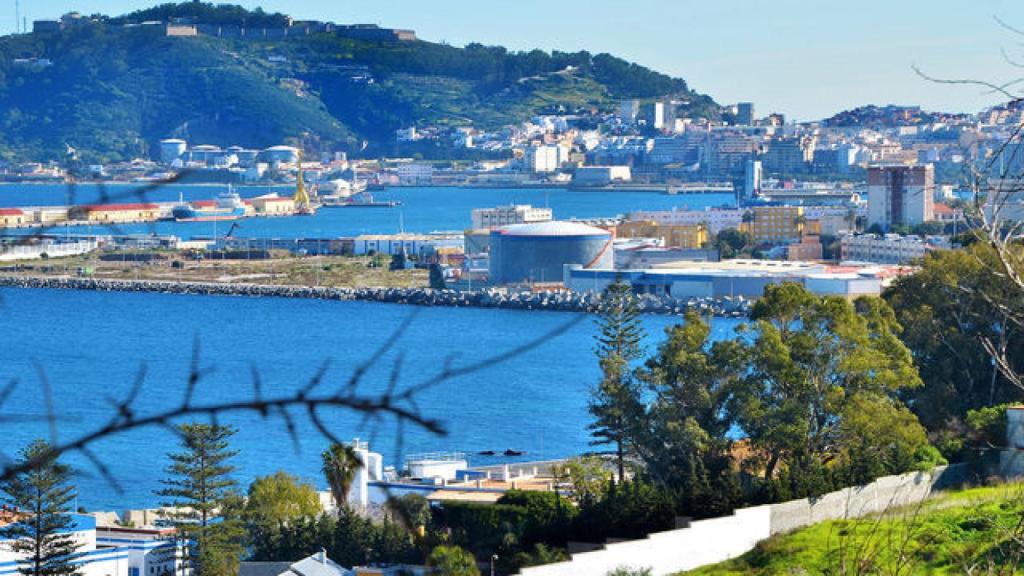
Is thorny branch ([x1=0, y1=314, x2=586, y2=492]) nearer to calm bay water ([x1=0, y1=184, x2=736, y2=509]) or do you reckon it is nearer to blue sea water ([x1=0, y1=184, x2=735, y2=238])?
calm bay water ([x1=0, y1=184, x2=736, y2=509])

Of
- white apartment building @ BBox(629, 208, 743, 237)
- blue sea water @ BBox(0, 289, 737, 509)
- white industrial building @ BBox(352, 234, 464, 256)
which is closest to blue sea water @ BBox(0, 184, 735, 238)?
white industrial building @ BBox(352, 234, 464, 256)

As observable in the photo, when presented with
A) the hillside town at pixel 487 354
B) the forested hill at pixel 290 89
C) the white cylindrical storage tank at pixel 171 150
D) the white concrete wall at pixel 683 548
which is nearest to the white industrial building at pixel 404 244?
the hillside town at pixel 487 354

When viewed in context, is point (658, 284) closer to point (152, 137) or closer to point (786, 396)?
point (786, 396)

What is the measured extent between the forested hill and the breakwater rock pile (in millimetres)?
24269

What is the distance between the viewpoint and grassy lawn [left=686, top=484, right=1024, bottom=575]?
4.11 m

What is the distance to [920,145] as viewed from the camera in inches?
2174

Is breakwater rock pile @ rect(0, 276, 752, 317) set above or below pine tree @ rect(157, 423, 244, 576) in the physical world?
Answer: below

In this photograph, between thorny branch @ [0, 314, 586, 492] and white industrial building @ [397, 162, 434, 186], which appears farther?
white industrial building @ [397, 162, 434, 186]

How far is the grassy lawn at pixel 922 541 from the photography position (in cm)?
411

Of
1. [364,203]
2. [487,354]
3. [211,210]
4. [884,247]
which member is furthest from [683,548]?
[364,203]

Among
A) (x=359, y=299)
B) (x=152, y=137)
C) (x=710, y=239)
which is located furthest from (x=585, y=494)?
(x=152, y=137)

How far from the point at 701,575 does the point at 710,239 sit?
71.9ft

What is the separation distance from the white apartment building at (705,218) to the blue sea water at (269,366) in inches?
317

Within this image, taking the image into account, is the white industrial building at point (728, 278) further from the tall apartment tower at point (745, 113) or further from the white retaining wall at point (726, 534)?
the tall apartment tower at point (745, 113)
